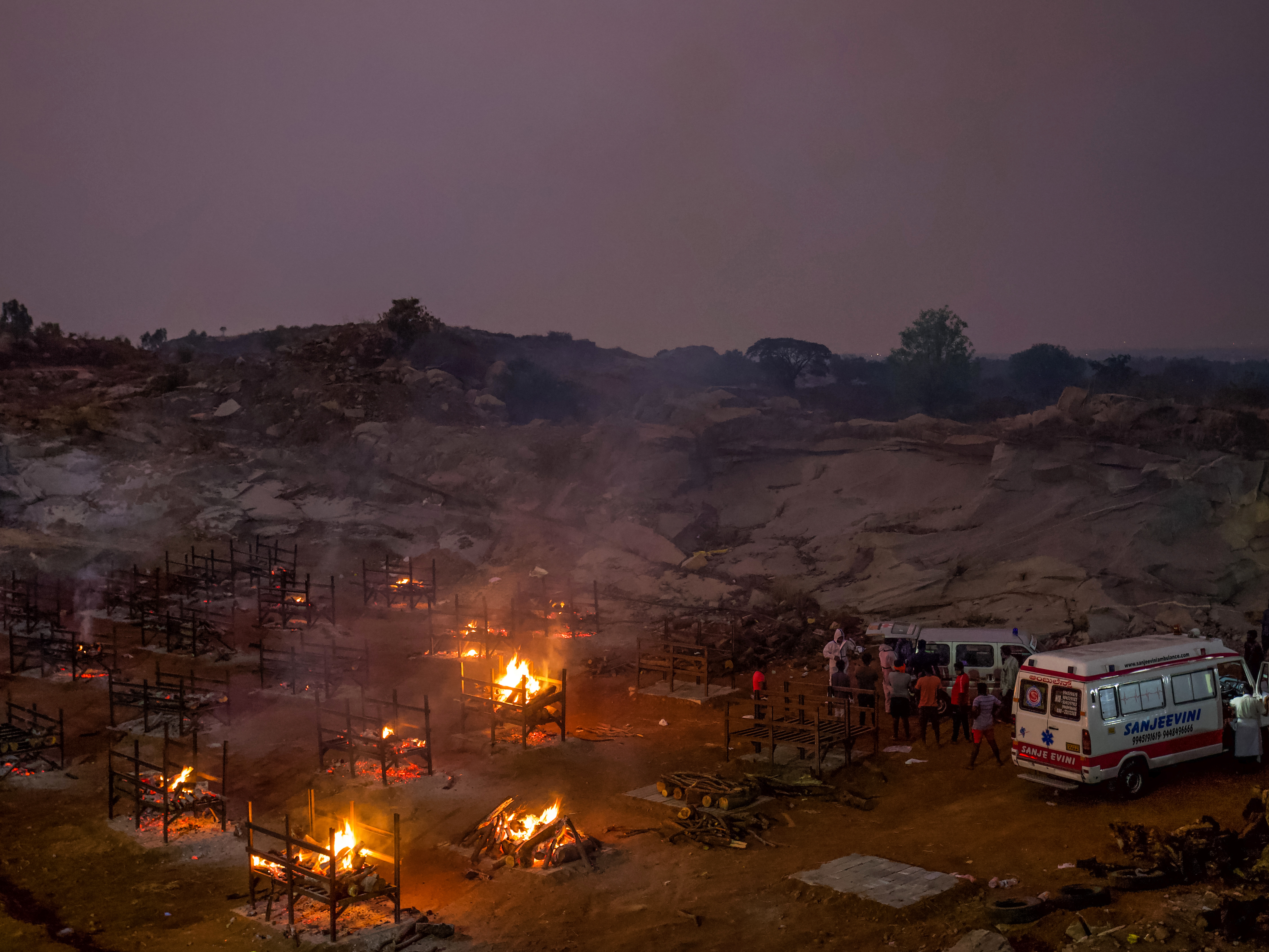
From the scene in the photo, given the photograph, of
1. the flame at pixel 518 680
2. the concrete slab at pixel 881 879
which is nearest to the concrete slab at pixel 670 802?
the concrete slab at pixel 881 879

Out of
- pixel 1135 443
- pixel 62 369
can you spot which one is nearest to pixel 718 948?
pixel 1135 443

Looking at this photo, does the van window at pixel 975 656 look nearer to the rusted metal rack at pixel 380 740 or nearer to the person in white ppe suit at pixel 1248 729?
the person in white ppe suit at pixel 1248 729

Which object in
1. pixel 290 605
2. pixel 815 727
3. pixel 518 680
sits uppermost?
pixel 290 605

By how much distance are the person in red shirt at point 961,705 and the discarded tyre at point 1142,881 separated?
7216mm

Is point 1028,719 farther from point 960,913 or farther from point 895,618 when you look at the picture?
point 895,618

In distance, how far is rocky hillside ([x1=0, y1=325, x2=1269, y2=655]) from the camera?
104 ft

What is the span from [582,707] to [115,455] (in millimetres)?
36117

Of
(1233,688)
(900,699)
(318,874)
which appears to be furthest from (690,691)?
(318,874)

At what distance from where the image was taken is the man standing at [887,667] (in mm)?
21469

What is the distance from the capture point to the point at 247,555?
4212 cm

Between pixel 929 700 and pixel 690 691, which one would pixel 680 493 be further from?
pixel 929 700

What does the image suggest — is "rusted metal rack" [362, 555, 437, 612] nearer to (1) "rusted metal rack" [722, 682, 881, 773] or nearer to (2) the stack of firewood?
(1) "rusted metal rack" [722, 682, 881, 773]

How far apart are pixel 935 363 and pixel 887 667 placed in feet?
177

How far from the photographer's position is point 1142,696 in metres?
16.1
